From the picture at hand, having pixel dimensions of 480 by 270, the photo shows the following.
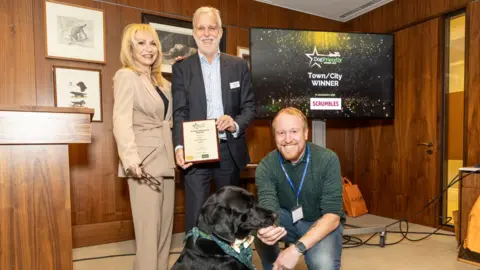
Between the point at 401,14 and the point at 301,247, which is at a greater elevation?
the point at 401,14

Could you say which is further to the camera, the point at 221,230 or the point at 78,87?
the point at 78,87

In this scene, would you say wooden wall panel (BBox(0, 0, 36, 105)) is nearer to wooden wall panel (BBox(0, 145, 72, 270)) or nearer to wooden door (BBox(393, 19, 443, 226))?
wooden wall panel (BBox(0, 145, 72, 270))

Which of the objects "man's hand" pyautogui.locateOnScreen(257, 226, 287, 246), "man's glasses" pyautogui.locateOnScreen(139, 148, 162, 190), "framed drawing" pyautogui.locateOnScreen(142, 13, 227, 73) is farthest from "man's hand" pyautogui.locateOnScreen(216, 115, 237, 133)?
"framed drawing" pyautogui.locateOnScreen(142, 13, 227, 73)

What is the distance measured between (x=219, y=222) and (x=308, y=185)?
60cm

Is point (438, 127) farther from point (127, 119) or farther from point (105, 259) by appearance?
point (105, 259)

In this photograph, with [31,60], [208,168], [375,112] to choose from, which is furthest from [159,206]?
[375,112]

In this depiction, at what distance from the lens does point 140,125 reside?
1.85 meters

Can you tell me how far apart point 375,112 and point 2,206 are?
3.10 metres

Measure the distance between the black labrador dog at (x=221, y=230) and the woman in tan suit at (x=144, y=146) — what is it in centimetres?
52

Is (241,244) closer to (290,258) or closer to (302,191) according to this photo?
(290,258)

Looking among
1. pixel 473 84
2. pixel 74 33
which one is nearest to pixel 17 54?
pixel 74 33

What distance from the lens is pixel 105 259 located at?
8.82 feet

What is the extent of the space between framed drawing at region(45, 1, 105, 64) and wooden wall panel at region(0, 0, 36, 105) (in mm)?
142

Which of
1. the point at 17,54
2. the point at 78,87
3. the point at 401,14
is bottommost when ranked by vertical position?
the point at 78,87
